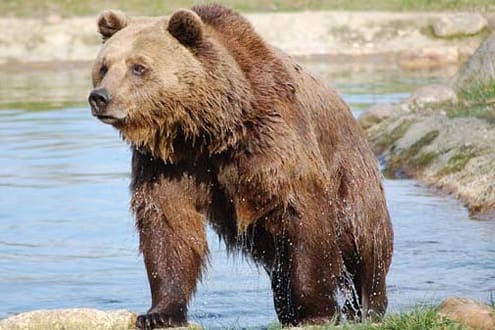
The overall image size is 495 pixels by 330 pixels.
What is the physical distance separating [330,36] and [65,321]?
930 inches

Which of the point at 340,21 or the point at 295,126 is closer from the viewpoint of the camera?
the point at 295,126

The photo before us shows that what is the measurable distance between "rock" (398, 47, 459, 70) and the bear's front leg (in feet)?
70.7

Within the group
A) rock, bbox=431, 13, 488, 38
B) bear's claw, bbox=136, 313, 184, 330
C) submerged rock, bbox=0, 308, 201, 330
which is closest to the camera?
submerged rock, bbox=0, 308, 201, 330

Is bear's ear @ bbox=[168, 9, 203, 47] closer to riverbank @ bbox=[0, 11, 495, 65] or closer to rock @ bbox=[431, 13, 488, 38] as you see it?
riverbank @ bbox=[0, 11, 495, 65]

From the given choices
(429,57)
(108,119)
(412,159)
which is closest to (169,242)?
(108,119)

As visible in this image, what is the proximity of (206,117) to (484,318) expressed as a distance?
1.87 meters

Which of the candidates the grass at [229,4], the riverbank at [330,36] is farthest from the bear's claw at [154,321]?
the grass at [229,4]

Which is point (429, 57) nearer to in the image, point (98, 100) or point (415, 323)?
point (98, 100)

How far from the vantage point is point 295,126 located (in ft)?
24.3

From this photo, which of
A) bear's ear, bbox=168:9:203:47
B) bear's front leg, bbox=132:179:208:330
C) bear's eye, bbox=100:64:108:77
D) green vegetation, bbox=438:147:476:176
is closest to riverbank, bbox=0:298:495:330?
bear's front leg, bbox=132:179:208:330

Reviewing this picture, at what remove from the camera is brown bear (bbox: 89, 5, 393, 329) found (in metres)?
6.96

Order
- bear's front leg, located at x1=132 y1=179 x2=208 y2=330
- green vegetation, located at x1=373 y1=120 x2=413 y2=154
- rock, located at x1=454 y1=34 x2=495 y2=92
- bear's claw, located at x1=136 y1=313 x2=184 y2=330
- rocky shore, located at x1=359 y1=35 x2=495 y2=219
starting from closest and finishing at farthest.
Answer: bear's claw, located at x1=136 y1=313 x2=184 y2=330 < bear's front leg, located at x1=132 y1=179 x2=208 y2=330 < rocky shore, located at x1=359 y1=35 x2=495 y2=219 < green vegetation, located at x1=373 y1=120 x2=413 y2=154 < rock, located at x1=454 y1=34 x2=495 y2=92

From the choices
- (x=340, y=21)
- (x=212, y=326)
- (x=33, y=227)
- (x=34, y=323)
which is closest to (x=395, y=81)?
(x=340, y=21)

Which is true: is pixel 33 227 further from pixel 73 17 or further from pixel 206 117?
pixel 73 17
